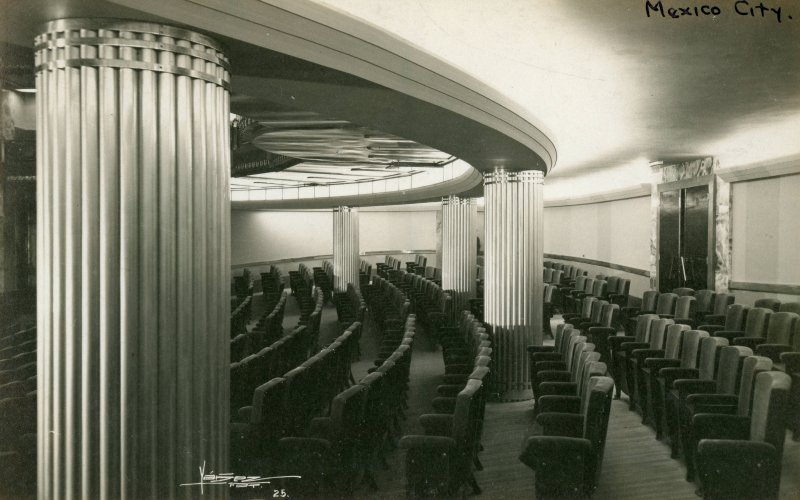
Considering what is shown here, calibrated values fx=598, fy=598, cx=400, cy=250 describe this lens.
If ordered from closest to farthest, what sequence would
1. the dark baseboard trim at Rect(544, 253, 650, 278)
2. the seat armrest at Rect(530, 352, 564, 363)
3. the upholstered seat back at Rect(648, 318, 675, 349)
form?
the seat armrest at Rect(530, 352, 564, 363) < the upholstered seat back at Rect(648, 318, 675, 349) < the dark baseboard trim at Rect(544, 253, 650, 278)

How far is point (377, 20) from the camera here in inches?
143

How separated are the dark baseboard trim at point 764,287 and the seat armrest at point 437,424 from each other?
24.6 feet

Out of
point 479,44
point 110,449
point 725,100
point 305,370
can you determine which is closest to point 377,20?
point 479,44

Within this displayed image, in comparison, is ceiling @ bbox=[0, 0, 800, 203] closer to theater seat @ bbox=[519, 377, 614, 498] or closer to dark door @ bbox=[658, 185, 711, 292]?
theater seat @ bbox=[519, 377, 614, 498]

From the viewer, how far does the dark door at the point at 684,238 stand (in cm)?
1141

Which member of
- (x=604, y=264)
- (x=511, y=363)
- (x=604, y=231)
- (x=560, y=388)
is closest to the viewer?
(x=560, y=388)

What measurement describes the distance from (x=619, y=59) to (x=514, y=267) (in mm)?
3495

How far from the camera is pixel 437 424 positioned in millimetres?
4441

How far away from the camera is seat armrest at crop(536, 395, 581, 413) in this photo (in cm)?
491

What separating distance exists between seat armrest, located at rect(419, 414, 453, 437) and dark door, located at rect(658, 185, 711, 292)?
28.4 feet

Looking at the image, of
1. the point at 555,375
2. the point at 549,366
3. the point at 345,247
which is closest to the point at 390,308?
the point at 549,366

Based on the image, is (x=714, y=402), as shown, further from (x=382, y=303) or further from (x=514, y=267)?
(x=382, y=303)

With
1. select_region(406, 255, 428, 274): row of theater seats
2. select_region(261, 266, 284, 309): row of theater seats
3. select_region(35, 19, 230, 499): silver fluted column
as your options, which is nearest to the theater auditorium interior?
select_region(35, 19, 230, 499): silver fluted column

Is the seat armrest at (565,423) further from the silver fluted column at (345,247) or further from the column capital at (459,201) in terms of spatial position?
the silver fluted column at (345,247)
